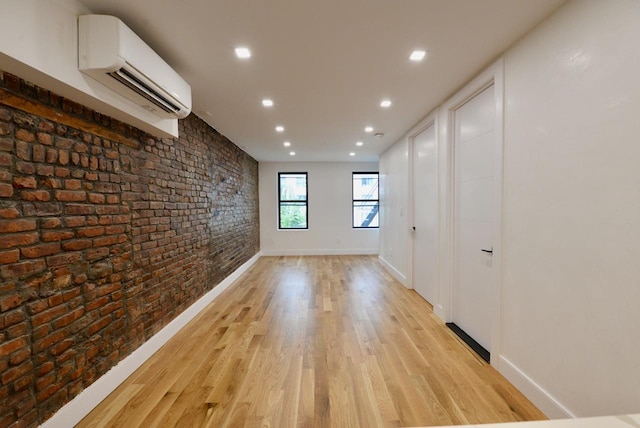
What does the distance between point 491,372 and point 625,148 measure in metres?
1.75

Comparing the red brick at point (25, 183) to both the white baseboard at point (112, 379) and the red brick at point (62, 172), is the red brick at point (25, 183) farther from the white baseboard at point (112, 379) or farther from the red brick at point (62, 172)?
the white baseboard at point (112, 379)

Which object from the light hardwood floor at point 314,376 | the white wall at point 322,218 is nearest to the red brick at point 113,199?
the light hardwood floor at point 314,376

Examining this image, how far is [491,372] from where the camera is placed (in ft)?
6.57

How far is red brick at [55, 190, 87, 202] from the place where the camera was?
149cm

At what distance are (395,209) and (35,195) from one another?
4.70 m

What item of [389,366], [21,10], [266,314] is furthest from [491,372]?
[21,10]

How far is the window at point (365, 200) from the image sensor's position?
23.2ft

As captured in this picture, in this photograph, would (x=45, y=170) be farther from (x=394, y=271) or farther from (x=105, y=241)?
(x=394, y=271)

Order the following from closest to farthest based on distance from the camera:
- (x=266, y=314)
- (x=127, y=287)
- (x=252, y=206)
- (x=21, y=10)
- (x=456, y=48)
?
1. (x=21, y=10)
2. (x=456, y=48)
3. (x=127, y=287)
4. (x=266, y=314)
5. (x=252, y=206)

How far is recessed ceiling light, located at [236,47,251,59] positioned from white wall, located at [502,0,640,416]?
6.47 ft

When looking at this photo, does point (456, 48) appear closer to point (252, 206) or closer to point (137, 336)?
point (137, 336)

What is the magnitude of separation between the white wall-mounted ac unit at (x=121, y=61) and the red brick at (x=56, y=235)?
36.7 inches

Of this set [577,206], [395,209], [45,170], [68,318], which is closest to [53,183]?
[45,170]

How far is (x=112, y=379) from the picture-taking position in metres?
1.85
